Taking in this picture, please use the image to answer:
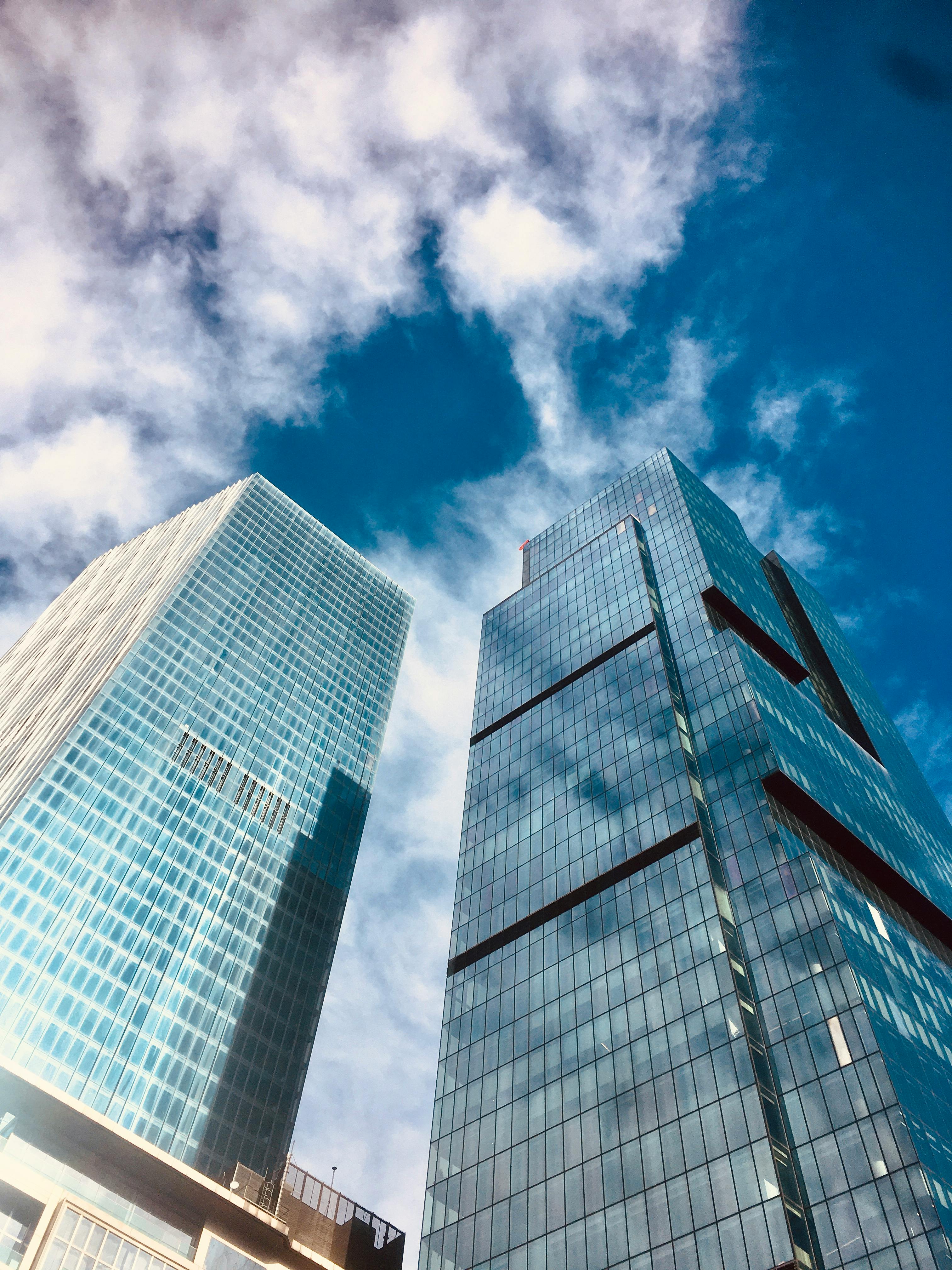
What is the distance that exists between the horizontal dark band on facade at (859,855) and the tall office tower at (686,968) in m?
0.23

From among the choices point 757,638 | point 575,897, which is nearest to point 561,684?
point 757,638

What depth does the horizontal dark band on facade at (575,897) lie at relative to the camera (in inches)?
2667

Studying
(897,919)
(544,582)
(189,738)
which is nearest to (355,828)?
(189,738)

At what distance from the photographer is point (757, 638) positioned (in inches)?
3861

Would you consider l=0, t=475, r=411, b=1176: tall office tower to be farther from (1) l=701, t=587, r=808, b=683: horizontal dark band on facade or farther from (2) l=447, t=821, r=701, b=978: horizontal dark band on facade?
(1) l=701, t=587, r=808, b=683: horizontal dark band on facade

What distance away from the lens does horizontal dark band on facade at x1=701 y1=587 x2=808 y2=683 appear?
309 ft

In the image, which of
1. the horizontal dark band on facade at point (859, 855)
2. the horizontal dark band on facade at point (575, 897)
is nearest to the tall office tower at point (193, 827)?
the horizontal dark band on facade at point (575, 897)

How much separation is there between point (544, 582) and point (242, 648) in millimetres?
41354

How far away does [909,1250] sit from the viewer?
132ft

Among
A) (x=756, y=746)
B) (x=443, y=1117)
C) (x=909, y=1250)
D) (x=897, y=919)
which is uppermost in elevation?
(x=756, y=746)

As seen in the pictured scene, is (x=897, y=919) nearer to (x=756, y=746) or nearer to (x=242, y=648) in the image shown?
(x=756, y=746)

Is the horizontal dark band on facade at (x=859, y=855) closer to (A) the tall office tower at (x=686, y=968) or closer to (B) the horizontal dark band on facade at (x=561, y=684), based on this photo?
(A) the tall office tower at (x=686, y=968)

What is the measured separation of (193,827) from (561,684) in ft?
138

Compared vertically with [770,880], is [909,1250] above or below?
below
